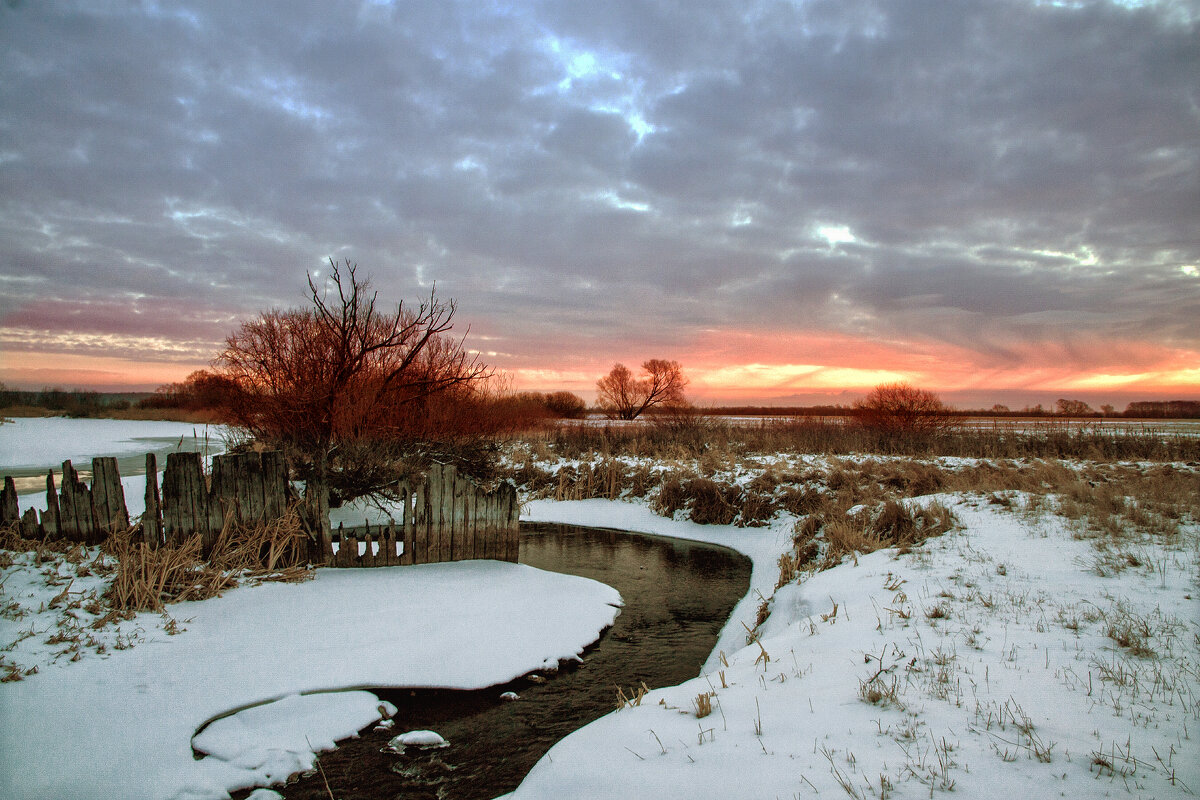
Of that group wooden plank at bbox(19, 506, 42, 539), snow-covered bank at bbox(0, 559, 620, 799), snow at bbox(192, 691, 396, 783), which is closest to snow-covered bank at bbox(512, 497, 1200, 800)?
snow at bbox(192, 691, 396, 783)

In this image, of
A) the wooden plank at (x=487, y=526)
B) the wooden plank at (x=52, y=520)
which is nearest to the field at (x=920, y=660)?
A: the wooden plank at (x=52, y=520)

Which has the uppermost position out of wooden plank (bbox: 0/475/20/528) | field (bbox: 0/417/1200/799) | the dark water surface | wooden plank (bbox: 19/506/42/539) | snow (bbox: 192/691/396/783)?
wooden plank (bbox: 0/475/20/528)

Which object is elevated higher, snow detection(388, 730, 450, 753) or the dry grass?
the dry grass

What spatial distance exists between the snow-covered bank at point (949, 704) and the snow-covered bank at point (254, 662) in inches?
70.5

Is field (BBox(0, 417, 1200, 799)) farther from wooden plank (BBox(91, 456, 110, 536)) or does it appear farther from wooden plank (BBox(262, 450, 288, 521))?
wooden plank (BBox(262, 450, 288, 521))

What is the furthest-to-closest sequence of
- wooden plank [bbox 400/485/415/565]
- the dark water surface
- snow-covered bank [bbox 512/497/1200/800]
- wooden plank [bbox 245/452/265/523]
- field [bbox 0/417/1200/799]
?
wooden plank [bbox 400/485/415/565] → wooden plank [bbox 245/452/265/523] → the dark water surface → field [bbox 0/417/1200/799] → snow-covered bank [bbox 512/497/1200/800]

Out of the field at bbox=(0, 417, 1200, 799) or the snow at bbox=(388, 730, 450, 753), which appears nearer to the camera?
the field at bbox=(0, 417, 1200, 799)

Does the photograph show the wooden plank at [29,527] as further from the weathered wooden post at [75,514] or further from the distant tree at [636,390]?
the distant tree at [636,390]

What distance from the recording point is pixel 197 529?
5930 millimetres

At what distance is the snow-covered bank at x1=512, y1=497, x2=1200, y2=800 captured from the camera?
264cm

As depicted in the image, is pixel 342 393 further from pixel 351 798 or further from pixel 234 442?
pixel 351 798

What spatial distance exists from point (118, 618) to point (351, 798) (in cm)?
275

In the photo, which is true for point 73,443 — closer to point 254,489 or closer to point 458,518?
point 254,489

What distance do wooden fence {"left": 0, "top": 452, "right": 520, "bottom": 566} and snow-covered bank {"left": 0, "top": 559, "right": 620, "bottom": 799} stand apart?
0.33 m
